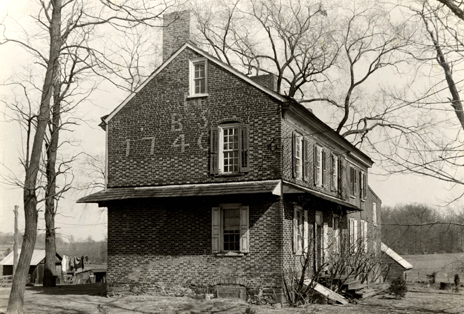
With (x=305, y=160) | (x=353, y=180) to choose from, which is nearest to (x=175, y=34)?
(x=305, y=160)

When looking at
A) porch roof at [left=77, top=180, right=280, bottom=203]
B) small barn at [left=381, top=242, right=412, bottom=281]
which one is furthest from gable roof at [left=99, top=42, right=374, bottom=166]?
small barn at [left=381, top=242, right=412, bottom=281]

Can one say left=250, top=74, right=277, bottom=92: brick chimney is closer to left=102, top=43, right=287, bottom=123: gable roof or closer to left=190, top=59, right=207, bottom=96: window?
left=102, top=43, right=287, bottom=123: gable roof

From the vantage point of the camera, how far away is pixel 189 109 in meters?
21.0

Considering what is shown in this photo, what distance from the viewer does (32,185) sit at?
14945 mm

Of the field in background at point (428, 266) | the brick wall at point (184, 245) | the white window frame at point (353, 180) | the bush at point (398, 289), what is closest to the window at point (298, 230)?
the brick wall at point (184, 245)

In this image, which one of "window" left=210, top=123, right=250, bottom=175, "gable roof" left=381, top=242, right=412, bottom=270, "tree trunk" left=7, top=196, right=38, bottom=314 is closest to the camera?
"tree trunk" left=7, top=196, right=38, bottom=314

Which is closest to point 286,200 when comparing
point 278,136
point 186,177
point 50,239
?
point 278,136

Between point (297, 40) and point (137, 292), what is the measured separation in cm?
2295

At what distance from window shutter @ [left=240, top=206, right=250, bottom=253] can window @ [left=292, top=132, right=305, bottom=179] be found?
7.89ft

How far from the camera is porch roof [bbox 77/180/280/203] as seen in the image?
745 inches

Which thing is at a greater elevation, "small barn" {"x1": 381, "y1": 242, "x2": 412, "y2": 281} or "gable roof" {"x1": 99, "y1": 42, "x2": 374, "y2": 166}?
"gable roof" {"x1": 99, "y1": 42, "x2": 374, "y2": 166}

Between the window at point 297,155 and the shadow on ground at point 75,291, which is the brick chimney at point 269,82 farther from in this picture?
the shadow on ground at point 75,291

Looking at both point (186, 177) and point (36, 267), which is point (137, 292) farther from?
point (36, 267)

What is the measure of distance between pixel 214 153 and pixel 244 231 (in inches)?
119
